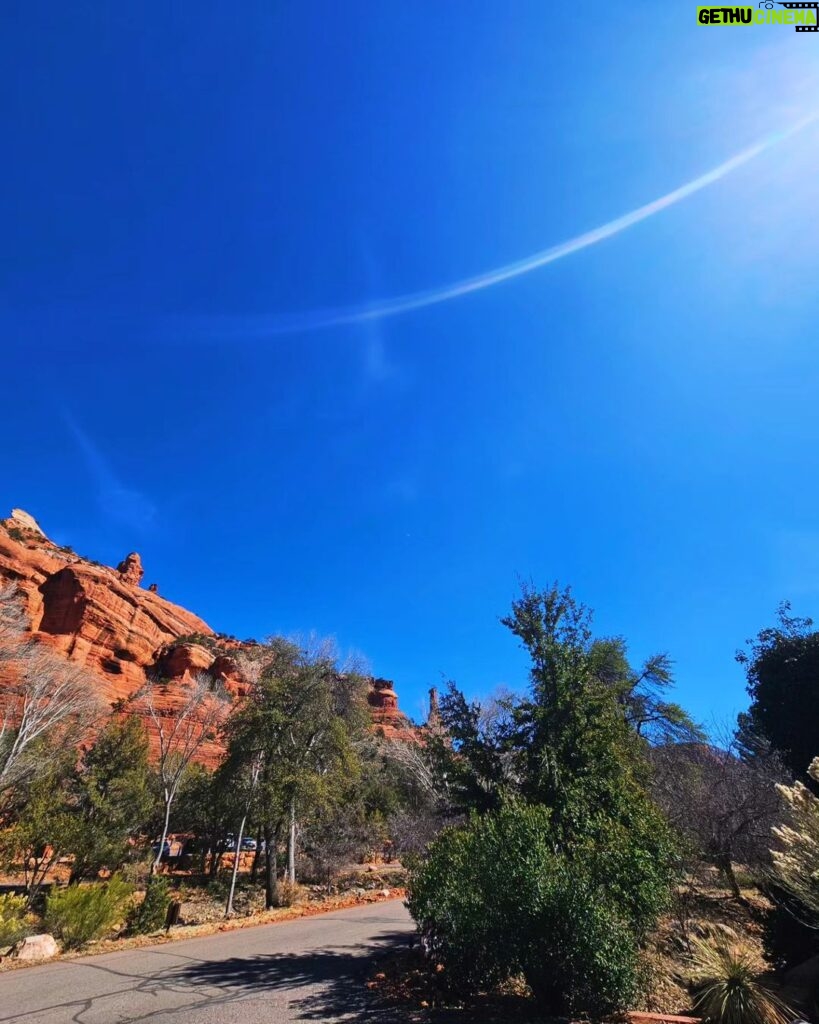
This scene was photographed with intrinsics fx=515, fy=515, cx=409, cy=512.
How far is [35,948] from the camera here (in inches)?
420

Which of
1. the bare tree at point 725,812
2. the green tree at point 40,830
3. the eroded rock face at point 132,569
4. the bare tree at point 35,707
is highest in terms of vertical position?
the eroded rock face at point 132,569

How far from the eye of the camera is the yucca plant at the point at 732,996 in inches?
237

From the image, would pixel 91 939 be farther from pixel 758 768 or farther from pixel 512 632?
pixel 758 768

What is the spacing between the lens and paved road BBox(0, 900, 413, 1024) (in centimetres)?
684

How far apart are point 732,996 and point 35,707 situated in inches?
1016

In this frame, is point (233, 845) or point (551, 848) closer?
point (551, 848)

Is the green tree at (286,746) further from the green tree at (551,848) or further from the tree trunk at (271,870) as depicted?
the green tree at (551,848)

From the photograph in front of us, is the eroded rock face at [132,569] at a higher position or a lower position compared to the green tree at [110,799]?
higher

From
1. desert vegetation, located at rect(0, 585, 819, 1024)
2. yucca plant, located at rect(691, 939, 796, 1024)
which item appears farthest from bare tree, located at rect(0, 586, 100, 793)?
yucca plant, located at rect(691, 939, 796, 1024)

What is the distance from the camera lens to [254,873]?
25500 mm

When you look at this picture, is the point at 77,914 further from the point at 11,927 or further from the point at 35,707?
the point at 35,707

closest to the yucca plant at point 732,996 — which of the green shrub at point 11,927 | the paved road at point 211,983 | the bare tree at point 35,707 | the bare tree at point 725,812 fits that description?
the paved road at point 211,983

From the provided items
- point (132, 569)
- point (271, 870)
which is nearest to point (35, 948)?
point (271, 870)

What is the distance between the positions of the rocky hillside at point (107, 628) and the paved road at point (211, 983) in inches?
1885
